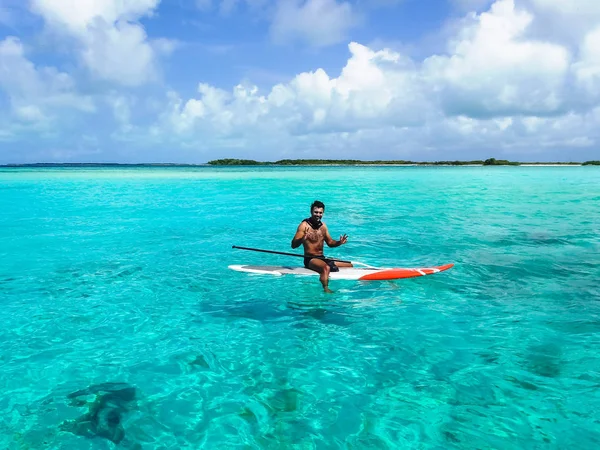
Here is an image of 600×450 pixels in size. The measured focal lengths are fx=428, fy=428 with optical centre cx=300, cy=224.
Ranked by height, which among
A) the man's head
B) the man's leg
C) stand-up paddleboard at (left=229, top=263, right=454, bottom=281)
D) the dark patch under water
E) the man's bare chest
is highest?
the man's head

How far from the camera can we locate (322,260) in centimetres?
1159

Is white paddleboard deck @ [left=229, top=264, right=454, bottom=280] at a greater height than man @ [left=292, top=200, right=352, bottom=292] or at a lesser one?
lesser

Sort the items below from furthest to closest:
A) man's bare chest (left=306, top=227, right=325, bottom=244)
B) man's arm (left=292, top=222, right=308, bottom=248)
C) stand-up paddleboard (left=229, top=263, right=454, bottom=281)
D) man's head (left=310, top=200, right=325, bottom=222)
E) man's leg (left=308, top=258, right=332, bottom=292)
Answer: stand-up paddleboard (left=229, top=263, right=454, bottom=281) → man's bare chest (left=306, top=227, right=325, bottom=244) → man's arm (left=292, top=222, right=308, bottom=248) → man's leg (left=308, top=258, right=332, bottom=292) → man's head (left=310, top=200, right=325, bottom=222)

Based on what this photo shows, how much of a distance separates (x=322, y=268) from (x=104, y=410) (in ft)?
21.1

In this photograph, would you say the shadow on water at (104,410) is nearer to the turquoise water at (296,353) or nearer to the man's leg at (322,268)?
the turquoise water at (296,353)

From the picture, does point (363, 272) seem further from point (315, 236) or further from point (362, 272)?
point (315, 236)

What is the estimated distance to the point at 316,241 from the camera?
1160 centimetres

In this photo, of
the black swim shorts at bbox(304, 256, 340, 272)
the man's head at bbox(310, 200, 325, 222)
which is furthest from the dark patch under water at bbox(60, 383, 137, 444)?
the black swim shorts at bbox(304, 256, 340, 272)

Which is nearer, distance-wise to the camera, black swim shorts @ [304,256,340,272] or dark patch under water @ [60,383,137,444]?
dark patch under water @ [60,383,137,444]

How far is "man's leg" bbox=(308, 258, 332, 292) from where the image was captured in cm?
1103

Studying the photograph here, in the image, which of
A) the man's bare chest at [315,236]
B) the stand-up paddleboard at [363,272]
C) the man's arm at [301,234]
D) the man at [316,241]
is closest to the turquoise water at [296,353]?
the stand-up paddleboard at [363,272]

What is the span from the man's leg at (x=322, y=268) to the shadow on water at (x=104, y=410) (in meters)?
5.58

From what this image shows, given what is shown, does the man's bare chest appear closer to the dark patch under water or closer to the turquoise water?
the turquoise water

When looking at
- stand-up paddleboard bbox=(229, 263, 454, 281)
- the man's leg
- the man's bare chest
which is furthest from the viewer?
stand-up paddleboard bbox=(229, 263, 454, 281)
